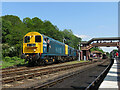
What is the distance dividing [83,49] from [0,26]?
2558 cm

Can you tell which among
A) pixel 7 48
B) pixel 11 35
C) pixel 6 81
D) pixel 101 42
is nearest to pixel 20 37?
pixel 11 35

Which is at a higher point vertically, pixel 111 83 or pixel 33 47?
pixel 33 47

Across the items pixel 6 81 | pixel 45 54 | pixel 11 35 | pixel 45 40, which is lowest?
pixel 6 81

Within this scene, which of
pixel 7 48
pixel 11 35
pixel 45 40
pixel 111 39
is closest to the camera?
pixel 45 40

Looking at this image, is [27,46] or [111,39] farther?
[111,39]

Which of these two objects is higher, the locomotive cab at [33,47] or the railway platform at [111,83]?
the locomotive cab at [33,47]

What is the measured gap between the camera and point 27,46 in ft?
67.6

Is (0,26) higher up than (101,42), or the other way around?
(0,26)

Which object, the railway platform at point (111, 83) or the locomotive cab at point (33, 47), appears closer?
the railway platform at point (111, 83)

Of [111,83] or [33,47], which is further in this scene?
[33,47]

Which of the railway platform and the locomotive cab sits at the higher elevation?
the locomotive cab

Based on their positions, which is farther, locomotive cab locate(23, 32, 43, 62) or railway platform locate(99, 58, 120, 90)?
locomotive cab locate(23, 32, 43, 62)

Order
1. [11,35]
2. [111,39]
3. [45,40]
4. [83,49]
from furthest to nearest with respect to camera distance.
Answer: [83,49], [111,39], [11,35], [45,40]

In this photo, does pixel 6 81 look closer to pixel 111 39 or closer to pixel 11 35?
pixel 11 35
